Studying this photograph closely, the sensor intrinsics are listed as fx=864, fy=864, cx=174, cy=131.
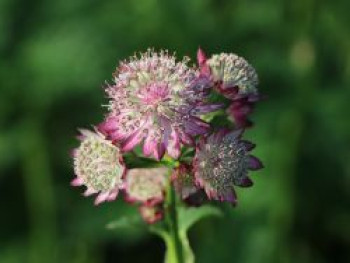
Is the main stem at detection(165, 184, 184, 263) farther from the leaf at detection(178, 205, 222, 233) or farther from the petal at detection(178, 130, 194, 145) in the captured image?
the petal at detection(178, 130, 194, 145)

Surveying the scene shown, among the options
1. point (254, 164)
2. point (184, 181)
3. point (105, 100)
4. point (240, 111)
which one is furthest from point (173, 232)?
point (105, 100)

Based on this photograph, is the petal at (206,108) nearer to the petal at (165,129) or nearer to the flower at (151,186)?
the petal at (165,129)

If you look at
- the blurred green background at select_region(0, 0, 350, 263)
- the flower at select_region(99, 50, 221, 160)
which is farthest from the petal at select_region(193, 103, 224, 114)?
the blurred green background at select_region(0, 0, 350, 263)

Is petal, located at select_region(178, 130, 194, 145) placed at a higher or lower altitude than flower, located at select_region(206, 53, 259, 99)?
lower

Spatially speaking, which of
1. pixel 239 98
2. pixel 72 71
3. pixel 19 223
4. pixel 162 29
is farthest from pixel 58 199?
pixel 239 98

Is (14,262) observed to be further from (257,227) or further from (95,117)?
(257,227)

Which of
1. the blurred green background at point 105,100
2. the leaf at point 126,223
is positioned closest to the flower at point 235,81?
the leaf at point 126,223

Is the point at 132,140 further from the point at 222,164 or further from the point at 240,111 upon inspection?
the point at 240,111

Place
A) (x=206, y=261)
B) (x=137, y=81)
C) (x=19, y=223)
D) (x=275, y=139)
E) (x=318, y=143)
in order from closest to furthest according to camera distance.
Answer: (x=137, y=81), (x=206, y=261), (x=275, y=139), (x=318, y=143), (x=19, y=223)
